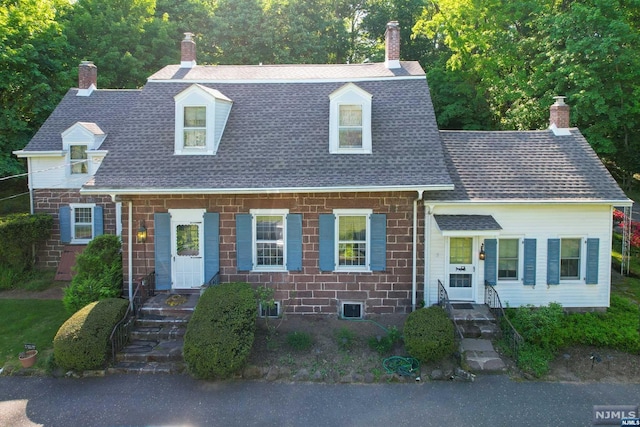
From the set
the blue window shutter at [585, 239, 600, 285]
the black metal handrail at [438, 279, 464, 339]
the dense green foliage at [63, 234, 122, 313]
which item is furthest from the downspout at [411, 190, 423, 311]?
the dense green foliage at [63, 234, 122, 313]

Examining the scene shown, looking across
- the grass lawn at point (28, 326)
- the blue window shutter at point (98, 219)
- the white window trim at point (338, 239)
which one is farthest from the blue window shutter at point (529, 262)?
the blue window shutter at point (98, 219)

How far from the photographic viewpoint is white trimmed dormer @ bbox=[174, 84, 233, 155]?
13242 mm

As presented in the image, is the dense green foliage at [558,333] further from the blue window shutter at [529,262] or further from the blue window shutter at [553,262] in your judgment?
the blue window shutter at [553,262]

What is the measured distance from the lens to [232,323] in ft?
33.0

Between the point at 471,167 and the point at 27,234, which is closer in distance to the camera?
the point at 471,167

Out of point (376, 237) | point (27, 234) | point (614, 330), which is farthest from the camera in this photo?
point (27, 234)

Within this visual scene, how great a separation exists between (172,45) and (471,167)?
75.8ft

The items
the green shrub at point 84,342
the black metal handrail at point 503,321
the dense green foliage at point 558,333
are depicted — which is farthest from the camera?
the black metal handrail at point 503,321

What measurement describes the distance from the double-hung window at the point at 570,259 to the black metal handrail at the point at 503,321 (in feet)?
7.15

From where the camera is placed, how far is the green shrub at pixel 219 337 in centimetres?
960

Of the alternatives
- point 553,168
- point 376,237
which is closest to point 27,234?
point 376,237

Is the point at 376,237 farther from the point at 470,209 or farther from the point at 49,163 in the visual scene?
the point at 49,163

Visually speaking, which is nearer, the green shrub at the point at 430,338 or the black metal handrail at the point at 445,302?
the green shrub at the point at 430,338

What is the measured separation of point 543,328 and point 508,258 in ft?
8.11
